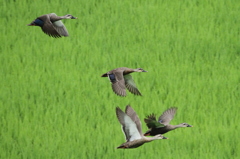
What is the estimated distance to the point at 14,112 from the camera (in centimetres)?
650

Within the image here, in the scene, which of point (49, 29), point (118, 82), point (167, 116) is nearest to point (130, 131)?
point (118, 82)

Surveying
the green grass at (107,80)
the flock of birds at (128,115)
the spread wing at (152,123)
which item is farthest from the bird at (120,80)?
the green grass at (107,80)

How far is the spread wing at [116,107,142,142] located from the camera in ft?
15.7

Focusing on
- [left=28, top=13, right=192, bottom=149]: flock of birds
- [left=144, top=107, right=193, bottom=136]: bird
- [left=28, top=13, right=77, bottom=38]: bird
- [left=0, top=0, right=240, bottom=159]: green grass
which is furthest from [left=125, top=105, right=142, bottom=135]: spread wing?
[left=28, top=13, right=77, bottom=38]: bird

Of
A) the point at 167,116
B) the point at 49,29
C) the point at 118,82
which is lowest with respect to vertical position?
the point at 167,116

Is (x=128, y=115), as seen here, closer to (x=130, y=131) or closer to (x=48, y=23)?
(x=130, y=131)

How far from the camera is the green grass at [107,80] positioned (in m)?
5.81

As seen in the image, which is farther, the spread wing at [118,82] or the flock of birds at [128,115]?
the spread wing at [118,82]

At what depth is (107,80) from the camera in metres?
7.40

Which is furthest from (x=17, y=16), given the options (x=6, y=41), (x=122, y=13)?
(x=122, y=13)

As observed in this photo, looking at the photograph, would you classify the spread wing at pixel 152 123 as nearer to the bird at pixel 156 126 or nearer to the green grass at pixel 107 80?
the bird at pixel 156 126

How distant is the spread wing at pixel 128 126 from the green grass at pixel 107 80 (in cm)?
74

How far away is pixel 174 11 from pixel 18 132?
416 centimetres

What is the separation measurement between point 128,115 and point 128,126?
18 centimetres
